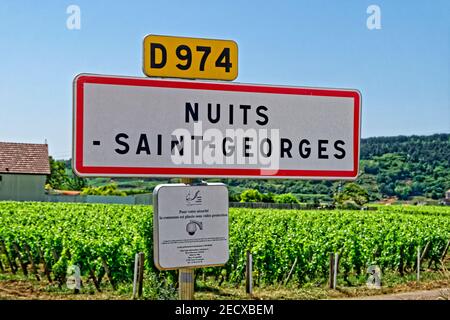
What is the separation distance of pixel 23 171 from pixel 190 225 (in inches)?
2639

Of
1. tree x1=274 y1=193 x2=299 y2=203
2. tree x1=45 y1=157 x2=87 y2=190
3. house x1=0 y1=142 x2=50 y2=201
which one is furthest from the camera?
tree x1=45 y1=157 x2=87 y2=190

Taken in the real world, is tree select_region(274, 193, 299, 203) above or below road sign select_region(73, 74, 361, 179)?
below

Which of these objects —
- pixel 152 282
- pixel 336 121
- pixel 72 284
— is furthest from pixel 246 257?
pixel 336 121

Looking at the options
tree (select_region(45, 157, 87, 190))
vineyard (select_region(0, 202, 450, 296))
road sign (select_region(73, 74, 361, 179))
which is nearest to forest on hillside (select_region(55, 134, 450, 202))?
tree (select_region(45, 157, 87, 190))

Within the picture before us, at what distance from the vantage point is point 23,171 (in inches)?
2613

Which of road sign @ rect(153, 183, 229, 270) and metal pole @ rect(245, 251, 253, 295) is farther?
metal pole @ rect(245, 251, 253, 295)

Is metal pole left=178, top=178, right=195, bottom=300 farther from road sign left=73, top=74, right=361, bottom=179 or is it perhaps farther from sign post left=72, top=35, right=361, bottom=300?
road sign left=73, top=74, right=361, bottom=179

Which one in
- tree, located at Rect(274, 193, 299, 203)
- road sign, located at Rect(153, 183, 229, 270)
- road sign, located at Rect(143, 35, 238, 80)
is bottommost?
tree, located at Rect(274, 193, 299, 203)

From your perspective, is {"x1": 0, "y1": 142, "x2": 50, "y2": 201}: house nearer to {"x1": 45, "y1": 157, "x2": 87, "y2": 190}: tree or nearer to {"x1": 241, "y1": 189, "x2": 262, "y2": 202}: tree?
{"x1": 45, "y1": 157, "x2": 87, "y2": 190}: tree

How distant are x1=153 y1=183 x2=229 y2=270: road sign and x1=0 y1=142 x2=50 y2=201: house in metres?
65.0

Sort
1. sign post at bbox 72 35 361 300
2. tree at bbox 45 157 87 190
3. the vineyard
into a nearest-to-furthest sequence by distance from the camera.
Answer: sign post at bbox 72 35 361 300, the vineyard, tree at bbox 45 157 87 190

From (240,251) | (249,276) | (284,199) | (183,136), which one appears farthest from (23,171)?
(183,136)

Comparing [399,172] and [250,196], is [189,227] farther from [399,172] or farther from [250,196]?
[399,172]

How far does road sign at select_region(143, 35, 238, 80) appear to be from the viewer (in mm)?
2561
